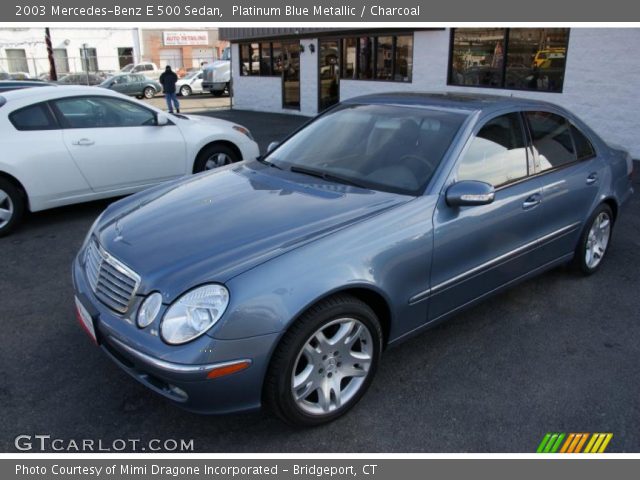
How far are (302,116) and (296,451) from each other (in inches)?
613

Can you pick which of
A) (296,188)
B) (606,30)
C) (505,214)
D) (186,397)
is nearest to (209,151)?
(296,188)

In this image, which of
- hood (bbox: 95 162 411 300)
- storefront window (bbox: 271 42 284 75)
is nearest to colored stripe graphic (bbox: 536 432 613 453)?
hood (bbox: 95 162 411 300)

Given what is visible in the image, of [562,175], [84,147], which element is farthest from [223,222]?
[84,147]

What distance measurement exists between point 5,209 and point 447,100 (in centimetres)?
457

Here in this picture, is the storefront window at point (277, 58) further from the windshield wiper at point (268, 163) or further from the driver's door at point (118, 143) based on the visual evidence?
the windshield wiper at point (268, 163)

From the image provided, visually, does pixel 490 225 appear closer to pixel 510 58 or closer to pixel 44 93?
pixel 44 93

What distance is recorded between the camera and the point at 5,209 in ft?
18.8

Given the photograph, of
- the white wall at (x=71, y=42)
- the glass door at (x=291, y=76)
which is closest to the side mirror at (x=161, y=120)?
the glass door at (x=291, y=76)

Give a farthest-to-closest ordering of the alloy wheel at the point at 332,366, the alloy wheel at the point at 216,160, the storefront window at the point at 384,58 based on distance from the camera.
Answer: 1. the storefront window at the point at 384,58
2. the alloy wheel at the point at 216,160
3. the alloy wheel at the point at 332,366

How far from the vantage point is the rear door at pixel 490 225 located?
10.6 ft

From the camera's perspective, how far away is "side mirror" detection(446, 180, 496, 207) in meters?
3.11

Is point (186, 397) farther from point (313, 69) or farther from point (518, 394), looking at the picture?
point (313, 69)

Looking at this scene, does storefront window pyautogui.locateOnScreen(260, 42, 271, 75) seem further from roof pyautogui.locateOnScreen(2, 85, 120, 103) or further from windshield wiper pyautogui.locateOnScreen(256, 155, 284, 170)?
windshield wiper pyautogui.locateOnScreen(256, 155, 284, 170)

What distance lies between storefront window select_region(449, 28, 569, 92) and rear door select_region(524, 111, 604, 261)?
25.0ft
